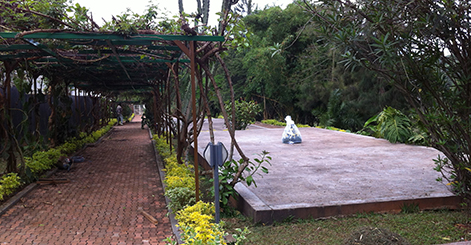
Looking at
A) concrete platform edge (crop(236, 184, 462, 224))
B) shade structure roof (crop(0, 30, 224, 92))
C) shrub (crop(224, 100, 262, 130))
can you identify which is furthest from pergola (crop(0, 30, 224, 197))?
shrub (crop(224, 100, 262, 130))

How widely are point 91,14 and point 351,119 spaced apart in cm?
1376

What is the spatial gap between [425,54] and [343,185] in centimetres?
229

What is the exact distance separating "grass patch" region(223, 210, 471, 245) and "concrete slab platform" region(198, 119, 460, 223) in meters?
0.13

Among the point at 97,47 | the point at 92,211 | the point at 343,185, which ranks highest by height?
the point at 97,47

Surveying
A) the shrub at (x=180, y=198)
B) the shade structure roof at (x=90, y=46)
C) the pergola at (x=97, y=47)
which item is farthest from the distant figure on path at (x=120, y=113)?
the shrub at (x=180, y=198)

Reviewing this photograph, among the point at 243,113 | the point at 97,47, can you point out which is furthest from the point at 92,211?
the point at 243,113

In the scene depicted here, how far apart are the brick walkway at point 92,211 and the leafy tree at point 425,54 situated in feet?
9.75

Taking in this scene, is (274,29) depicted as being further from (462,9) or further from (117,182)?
(462,9)

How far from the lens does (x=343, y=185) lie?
555 centimetres

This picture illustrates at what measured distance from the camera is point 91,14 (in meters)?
4.70

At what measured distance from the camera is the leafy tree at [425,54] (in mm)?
3766

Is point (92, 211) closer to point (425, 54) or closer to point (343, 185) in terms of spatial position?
point (343, 185)

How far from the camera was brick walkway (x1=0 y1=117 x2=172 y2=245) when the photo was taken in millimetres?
4238

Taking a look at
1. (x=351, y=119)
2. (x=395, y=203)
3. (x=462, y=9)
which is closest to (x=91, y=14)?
(x=462, y=9)
